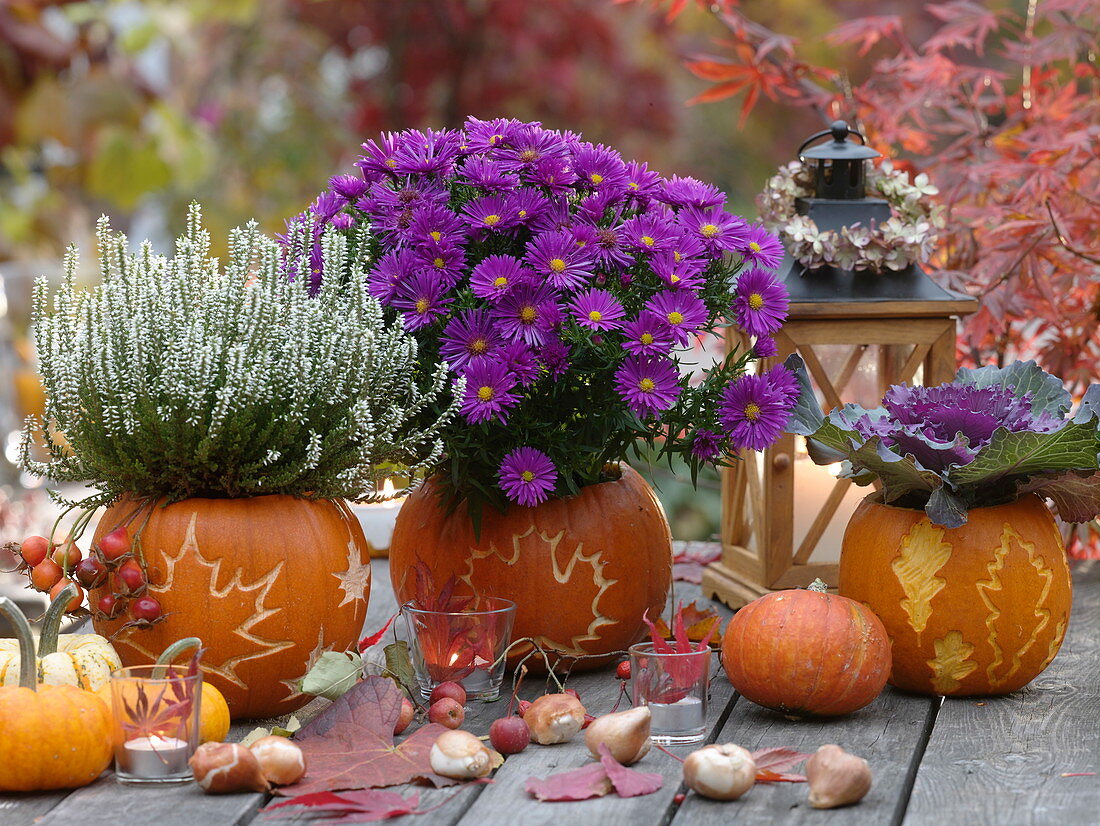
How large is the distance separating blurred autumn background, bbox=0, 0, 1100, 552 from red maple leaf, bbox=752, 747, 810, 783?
1226 mm

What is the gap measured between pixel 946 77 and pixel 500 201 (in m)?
1.41

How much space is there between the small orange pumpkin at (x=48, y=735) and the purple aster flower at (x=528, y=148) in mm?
842

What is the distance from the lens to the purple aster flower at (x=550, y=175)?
1730mm

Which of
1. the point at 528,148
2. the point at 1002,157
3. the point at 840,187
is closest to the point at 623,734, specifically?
the point at 528,148

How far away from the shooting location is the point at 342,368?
1.63m

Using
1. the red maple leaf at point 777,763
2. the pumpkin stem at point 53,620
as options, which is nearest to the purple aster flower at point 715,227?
the red maple leaf at point 777,763

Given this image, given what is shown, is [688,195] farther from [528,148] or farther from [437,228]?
[437,228]

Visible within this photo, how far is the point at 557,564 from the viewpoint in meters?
1.82

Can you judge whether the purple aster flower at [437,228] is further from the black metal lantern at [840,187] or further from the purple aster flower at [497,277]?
the black metal lantern at [840,187]

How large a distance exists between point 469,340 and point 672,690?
1.67ft

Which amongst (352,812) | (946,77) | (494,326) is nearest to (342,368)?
(494,326)

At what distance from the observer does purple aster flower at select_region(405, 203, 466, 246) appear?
5.53 feet

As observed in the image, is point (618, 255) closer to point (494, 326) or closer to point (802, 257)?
point (494, 326)

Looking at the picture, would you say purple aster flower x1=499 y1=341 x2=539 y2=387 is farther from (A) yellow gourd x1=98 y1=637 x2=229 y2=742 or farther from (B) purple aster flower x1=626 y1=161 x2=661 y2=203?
(A) yellow gourd x1=98 y1=637 x2=229 y2=742
